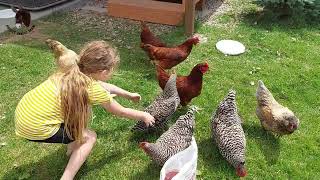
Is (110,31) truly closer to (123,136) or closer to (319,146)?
(123,136)

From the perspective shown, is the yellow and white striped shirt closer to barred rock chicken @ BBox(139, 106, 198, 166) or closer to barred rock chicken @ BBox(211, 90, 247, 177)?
barred rock chicken @ BBox(139, 106, 198, 166)

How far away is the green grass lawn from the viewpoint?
135 inches

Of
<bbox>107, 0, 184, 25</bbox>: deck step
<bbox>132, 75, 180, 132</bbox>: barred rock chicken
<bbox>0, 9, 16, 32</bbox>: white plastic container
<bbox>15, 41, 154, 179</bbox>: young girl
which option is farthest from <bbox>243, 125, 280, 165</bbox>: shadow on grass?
<bbox>0, 9, 16, 32</bbox>: white plastic container

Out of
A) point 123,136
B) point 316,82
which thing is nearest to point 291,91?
point 316,82

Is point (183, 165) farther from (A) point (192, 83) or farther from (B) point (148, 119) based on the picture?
(A) point (192, 83)

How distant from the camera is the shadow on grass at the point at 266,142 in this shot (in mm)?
3533

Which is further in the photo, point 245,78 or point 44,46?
point 44,46

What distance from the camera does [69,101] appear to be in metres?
2.87

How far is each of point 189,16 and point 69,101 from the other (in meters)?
3.51

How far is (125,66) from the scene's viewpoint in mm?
5156

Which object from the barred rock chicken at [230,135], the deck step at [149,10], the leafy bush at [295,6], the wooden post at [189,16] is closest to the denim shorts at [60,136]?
the barred rock chicken at [230,135]

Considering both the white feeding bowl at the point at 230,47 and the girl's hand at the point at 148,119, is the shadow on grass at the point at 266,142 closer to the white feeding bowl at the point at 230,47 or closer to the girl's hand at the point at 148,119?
the girl's hand at the point at 148,119

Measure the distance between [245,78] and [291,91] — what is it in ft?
1.85

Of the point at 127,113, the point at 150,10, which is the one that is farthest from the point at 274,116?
the point at 150,10
